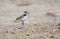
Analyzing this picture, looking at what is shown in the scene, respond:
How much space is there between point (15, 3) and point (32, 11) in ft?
10.7

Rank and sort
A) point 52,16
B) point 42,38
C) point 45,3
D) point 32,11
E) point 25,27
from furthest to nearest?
point 45,3
point 32,11
point 52,16
point 25,27
point 42,38

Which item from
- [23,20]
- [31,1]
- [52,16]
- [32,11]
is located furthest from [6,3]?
[23,20]

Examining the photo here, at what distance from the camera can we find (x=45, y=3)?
17.6 metres

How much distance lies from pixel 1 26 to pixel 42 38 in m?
2.92

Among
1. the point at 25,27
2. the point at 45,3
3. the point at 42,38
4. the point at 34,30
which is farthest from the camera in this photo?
the point at 45,3

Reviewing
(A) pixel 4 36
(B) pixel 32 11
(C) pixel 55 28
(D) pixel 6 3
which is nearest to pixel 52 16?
(B) pixel 32 11

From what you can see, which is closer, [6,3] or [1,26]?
[1,26]

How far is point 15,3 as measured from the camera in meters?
17.8

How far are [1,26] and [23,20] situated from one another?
0.95 metres

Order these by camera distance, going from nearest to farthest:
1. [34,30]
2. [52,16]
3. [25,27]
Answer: [34,30], [25,27], [52,16]

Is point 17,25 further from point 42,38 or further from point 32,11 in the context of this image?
point 32,11

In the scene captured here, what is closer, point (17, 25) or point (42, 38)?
point (42, 38)

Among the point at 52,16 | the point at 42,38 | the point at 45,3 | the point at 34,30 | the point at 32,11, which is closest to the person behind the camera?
the point at 42,38

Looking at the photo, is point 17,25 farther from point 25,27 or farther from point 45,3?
point 45,3
